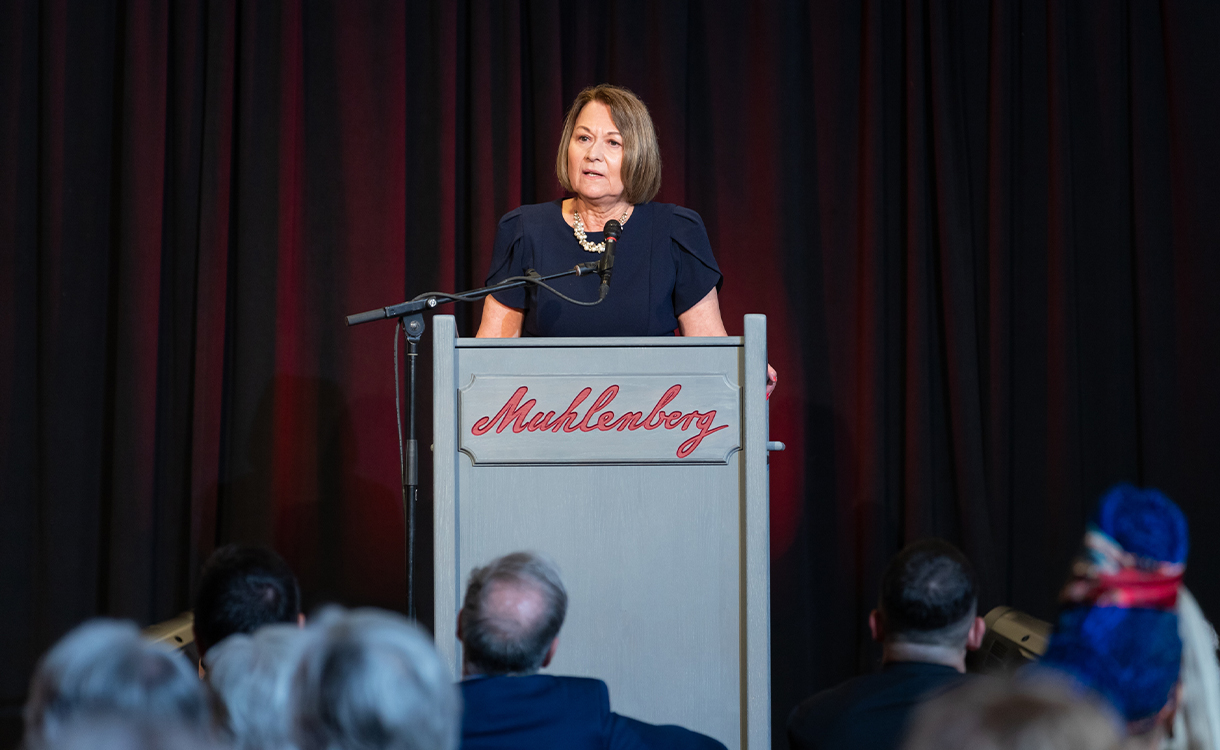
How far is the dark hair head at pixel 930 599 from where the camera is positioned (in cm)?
173

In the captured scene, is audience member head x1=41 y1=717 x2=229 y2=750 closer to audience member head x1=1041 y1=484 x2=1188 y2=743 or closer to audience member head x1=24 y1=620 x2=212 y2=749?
audience member head x1=24 y1=620 x2=212 y2=749

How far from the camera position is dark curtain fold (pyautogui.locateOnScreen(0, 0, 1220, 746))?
383cm

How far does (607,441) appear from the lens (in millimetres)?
2393

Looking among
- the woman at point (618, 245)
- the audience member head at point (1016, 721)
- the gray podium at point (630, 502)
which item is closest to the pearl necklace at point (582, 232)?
the woman at point (618, 245)

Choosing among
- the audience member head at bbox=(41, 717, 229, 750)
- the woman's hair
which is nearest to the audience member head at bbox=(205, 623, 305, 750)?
the audience member head at bbox=(41, 717, 229, 750)

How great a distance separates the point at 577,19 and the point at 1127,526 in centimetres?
321

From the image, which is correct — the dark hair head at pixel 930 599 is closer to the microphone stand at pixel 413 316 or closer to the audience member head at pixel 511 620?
the audience member head at pixel 511 620

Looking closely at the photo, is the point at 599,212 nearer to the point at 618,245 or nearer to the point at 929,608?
the point at 618,245

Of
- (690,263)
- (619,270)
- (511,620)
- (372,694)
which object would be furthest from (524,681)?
(690,263)

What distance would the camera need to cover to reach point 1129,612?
1.22 m

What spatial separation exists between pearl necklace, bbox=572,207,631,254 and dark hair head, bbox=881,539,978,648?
1.33 metres

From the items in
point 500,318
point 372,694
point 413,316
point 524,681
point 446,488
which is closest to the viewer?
point 372,694

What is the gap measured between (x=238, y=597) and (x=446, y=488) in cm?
69

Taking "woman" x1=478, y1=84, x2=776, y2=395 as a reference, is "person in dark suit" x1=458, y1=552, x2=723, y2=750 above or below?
below
